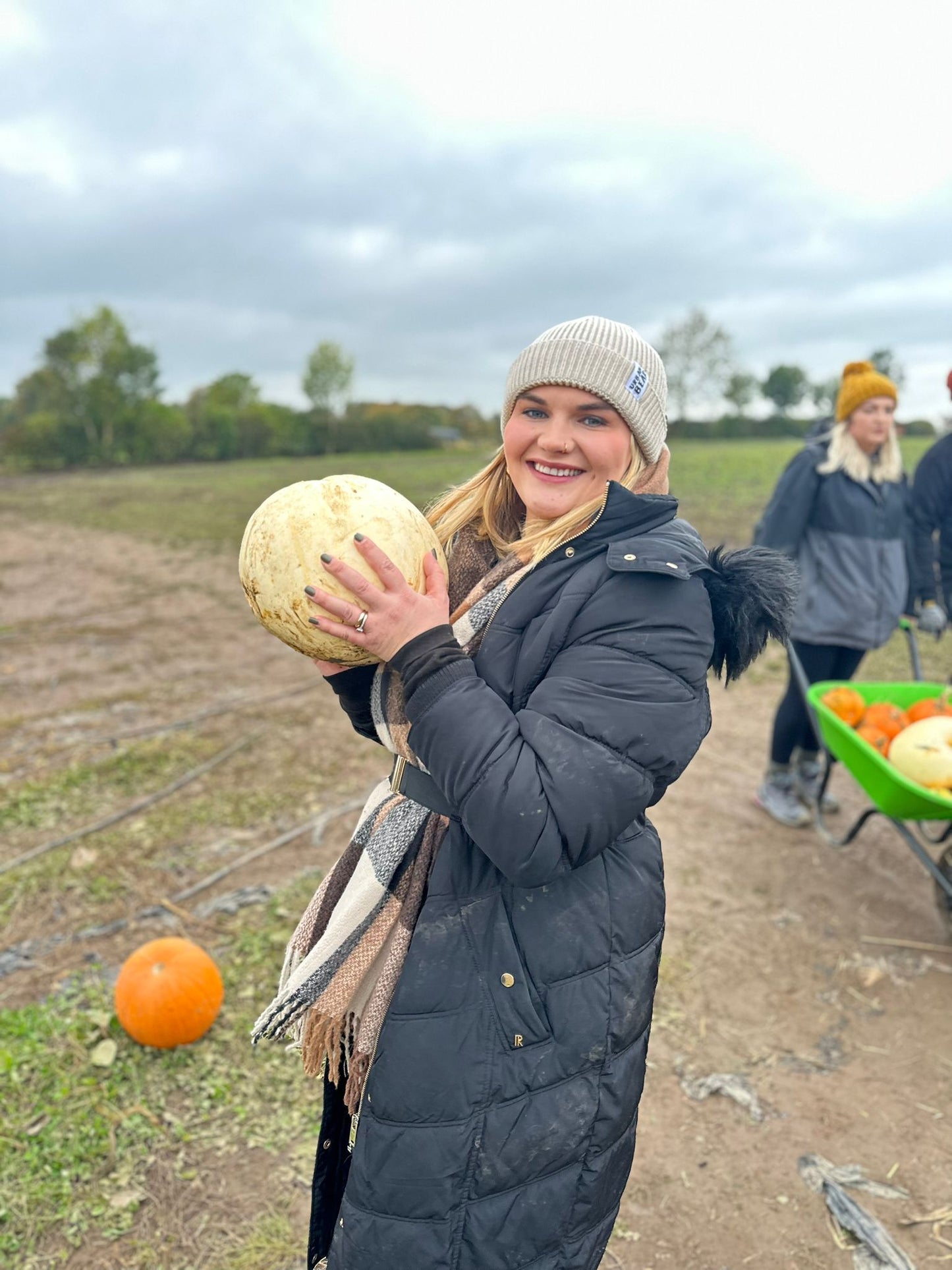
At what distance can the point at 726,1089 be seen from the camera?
340cm

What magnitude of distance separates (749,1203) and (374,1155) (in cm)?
196

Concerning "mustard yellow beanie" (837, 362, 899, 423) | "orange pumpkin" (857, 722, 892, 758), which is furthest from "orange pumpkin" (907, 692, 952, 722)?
"mustard yellow beanie" (837, 362, 899, 423)

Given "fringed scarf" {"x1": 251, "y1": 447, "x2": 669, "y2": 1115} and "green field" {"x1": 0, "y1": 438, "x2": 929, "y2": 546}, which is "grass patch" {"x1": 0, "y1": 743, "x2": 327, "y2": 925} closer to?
"fringed scarf" {"x1": 251, "y1": 447, "x2": 669, "y2": 1115}

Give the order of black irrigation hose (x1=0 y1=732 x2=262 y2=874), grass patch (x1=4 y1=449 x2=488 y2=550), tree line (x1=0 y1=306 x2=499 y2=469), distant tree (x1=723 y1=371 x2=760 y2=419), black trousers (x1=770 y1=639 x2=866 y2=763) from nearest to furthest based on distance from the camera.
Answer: black irrigation hose (x1=0 y1=732 x2=262 y2=874) → black trousers (x1=770 y1=639 x2=866 y2=763) → grass patch (x1=4 y1=449 x2=488 y2=550) → tree line (x1=0 y1=306 x2=499 y2=469) → distant tree (x1=723 y1=371 x2=760 y2=419)

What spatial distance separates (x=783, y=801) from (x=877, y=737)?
4.93 feet

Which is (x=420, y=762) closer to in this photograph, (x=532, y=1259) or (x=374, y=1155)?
(x=374, y=1155)

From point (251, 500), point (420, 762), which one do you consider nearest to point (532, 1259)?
point (420, 762)

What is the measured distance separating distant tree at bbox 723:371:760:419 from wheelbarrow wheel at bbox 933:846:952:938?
289 ft

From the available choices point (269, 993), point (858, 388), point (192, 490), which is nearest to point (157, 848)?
point (269, 993)

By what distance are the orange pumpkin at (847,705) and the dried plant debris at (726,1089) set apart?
183cm

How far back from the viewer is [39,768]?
239 inches

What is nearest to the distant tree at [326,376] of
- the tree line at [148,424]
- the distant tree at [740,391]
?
the tree line at [148,424]

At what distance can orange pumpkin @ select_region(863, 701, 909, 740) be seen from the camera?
416 centimetres

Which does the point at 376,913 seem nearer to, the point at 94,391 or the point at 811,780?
the point at 811,780
